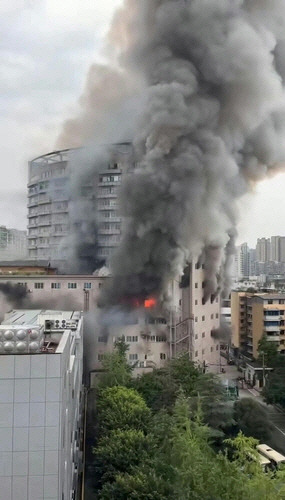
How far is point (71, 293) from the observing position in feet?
70.5

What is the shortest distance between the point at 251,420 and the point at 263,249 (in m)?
55.3

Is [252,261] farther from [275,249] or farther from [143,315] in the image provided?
[143,315]

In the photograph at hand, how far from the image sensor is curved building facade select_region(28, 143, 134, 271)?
29000 mm

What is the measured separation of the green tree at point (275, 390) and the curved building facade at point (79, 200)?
44.4 ft

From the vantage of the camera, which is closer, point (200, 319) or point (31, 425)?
point (31, 425)

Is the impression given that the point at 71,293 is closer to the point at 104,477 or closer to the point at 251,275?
the point at 104,477

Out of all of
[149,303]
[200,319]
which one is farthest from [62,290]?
[200,319]

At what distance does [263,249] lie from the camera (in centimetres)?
6644

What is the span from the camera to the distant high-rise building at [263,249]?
216ft

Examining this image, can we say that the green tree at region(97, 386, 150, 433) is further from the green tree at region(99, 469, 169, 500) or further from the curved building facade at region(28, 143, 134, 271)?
the curved building facade at region(28, 143, 134, 271)

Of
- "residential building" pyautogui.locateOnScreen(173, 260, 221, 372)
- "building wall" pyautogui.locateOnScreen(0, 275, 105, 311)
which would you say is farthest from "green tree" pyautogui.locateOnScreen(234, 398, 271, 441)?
"building wall" pyautogui.locateOnScreen(0, 275, 105, 311)

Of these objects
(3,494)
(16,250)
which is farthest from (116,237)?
(3,494)

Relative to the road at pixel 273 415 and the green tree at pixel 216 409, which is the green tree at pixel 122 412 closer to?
the green tree at pixel 216 409

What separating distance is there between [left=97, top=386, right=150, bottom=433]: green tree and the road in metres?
4.37
